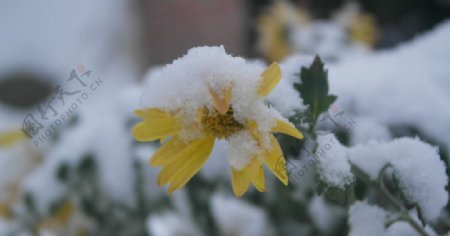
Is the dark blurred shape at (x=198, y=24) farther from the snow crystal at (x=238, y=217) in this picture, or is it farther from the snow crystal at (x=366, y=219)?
the snow crystal at (x=366, y=219)

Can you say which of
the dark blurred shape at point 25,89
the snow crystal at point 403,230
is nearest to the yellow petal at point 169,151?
the snow crystal at point 403,230

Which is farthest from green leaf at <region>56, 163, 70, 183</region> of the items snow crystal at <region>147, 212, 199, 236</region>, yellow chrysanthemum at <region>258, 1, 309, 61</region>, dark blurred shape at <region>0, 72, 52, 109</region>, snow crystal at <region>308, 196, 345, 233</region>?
dark blurred shape at <region>0, 72, 52, 109</region>

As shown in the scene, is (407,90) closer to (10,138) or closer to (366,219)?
(366,219)

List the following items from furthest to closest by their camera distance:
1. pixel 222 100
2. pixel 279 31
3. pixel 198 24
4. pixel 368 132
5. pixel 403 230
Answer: pixel 198 24, pixel 279 31, pixel 368 132, pixel 403 230, pixel 222 100

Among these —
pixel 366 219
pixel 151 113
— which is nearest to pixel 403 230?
pixel 366 219

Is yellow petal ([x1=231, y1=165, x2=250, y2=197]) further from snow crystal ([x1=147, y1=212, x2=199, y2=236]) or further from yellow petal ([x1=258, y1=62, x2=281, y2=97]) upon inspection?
snow crystal ([x1=147, y1=212, x2=199, y2=236])
